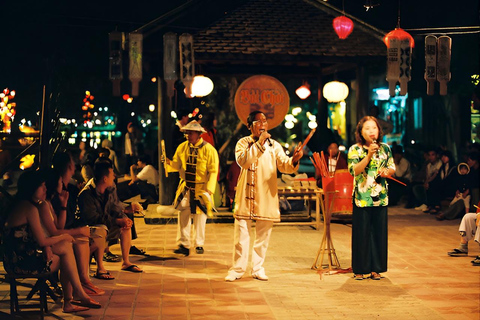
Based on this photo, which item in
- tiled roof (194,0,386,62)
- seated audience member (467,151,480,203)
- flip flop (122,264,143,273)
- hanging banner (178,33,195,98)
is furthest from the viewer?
tiled roof (194,0,386,62)

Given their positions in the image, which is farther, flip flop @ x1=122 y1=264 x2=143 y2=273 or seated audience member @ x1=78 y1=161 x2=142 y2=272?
flip flop @ x1=122 y1=264 x2=143 y2=273

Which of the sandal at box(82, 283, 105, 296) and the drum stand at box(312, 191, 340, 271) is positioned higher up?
the drum stand at box(312, 191, 340, 271)

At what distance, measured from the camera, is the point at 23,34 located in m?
11.1

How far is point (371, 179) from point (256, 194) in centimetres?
151

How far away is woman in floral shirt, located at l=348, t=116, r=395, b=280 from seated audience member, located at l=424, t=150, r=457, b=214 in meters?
7.81

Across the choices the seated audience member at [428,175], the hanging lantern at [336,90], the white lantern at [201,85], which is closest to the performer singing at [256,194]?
the white lantern at [201,85]

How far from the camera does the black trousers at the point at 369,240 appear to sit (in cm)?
904

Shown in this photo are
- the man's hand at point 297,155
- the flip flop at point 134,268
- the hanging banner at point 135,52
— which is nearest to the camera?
the man's hand at point 297,155

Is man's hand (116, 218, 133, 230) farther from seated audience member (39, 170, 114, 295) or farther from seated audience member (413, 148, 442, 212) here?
seated audience member (413, 148, 442, 212)

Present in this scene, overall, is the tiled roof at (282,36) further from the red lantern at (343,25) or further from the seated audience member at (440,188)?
the seated audience member at (440,188)

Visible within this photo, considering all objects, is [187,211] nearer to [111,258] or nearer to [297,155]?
[111,258]

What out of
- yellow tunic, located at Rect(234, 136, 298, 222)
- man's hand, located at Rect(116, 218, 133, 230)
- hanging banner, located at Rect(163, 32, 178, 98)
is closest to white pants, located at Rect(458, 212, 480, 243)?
yellow tunic, located at Rect(234, 136, 298, 222)

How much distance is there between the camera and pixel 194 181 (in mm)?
11008

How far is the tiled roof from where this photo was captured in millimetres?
15039
